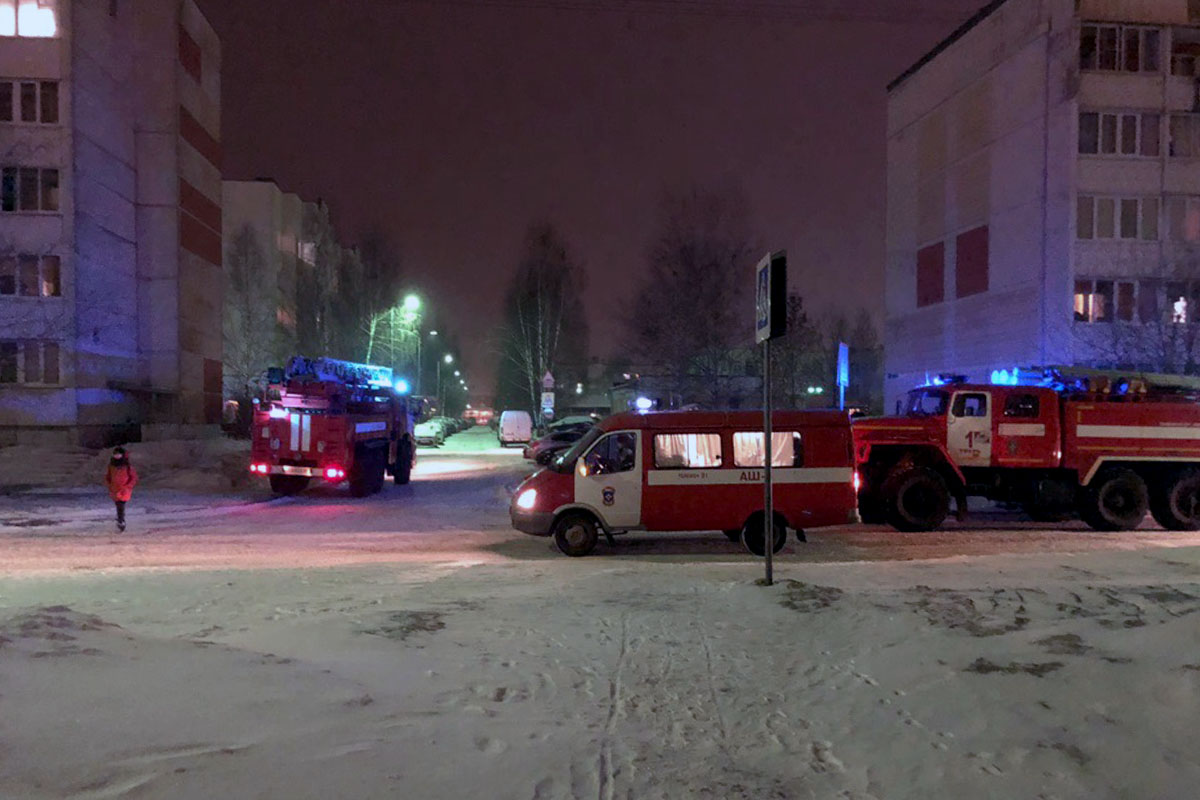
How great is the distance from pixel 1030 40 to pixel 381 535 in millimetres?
34929

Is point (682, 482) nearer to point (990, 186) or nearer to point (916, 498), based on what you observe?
point (916, 498)

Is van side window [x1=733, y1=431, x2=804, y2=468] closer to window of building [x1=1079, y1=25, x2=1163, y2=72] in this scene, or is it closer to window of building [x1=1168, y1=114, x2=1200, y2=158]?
window of building [x1=1079, y1=25, x2=1163, y2=72]

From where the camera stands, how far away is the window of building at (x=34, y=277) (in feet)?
104

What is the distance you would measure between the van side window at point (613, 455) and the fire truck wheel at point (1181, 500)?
10.9 m

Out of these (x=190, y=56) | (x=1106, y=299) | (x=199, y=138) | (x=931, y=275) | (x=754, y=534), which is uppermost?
(x=190, y=56)

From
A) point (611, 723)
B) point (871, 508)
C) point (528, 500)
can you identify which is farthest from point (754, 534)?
Answer: point (611, 723)

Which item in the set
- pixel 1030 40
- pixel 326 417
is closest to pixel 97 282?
pixel 326 417

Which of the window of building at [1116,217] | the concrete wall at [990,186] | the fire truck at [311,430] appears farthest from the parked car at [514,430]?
the window of building at [1116,217]

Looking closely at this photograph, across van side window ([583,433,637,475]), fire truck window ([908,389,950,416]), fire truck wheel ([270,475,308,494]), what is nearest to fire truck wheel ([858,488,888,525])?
fire truck window ([908,389,950,416])

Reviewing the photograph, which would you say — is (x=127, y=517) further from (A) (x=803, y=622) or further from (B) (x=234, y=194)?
(B) (x=234, y=194)

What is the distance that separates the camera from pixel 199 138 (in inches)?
A: 1679

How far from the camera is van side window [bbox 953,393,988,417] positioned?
16.2 metres

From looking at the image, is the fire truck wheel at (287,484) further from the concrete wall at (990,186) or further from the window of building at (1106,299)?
the window of building at (1106,299)

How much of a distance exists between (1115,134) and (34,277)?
42.6 meters
